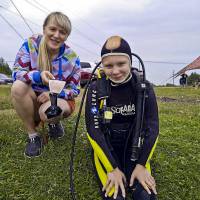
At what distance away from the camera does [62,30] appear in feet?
11.6

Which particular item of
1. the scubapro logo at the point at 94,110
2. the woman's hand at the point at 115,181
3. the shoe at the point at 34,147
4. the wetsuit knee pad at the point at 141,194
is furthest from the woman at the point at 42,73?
the wetsuit knee pad at the point at 141,194

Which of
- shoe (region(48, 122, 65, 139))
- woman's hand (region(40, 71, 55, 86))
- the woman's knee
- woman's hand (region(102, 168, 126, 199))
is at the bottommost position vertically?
woman's hand (region(102, 168, 126, 199))

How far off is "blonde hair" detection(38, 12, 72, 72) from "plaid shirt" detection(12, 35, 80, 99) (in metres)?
0.08

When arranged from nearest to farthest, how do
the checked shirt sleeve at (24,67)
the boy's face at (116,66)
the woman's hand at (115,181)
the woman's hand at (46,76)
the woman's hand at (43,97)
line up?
the woman's hand at (115,181)
the boy's face at (116,66)
the woman's hand at (46,76)
the checked shirt sleeve at (24,67)
the woman's hand at (43,97)

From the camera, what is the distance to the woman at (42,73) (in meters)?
3.46

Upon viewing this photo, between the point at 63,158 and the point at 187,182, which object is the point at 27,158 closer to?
the point at 63,158

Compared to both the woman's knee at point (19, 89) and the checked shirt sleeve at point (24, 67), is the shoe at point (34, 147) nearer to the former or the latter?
the woman's knee at point (19, 89)

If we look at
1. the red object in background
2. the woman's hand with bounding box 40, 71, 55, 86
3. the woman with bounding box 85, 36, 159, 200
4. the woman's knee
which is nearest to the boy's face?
the woman with bounding box 85, 36, 159, 200

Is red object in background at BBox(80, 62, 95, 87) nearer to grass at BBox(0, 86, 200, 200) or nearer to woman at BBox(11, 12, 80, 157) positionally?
grass at BBox(0, 86, 200, 200)

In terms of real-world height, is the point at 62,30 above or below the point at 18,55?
above

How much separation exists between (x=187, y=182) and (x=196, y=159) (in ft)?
1.66

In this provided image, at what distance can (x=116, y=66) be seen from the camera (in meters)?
2.95

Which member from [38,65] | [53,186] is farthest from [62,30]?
Result: [53,186]

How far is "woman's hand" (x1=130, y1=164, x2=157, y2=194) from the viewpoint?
2.81 metres
